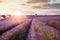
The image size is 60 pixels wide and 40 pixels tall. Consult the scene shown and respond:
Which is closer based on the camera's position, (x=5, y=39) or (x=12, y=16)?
(x=5, y=39)

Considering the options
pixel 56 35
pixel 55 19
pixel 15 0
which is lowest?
pixel 56 35

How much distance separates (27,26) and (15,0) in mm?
231

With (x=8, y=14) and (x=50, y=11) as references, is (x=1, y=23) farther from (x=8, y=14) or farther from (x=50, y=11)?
(x=50, y=11)

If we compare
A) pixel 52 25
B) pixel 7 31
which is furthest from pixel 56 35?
pixel 7 31

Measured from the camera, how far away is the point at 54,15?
0.99 meters

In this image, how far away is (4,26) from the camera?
949 millimetres

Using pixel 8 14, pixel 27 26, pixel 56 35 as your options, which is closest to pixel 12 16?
pixel 8 14

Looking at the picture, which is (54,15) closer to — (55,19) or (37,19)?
(55,19)

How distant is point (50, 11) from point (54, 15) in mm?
46

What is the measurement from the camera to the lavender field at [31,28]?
3.01ft

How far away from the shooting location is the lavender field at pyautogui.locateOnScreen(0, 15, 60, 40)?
3.01ft

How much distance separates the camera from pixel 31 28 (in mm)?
963

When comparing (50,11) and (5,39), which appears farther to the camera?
(50,11)

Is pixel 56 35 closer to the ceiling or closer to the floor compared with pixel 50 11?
closer to the floor
